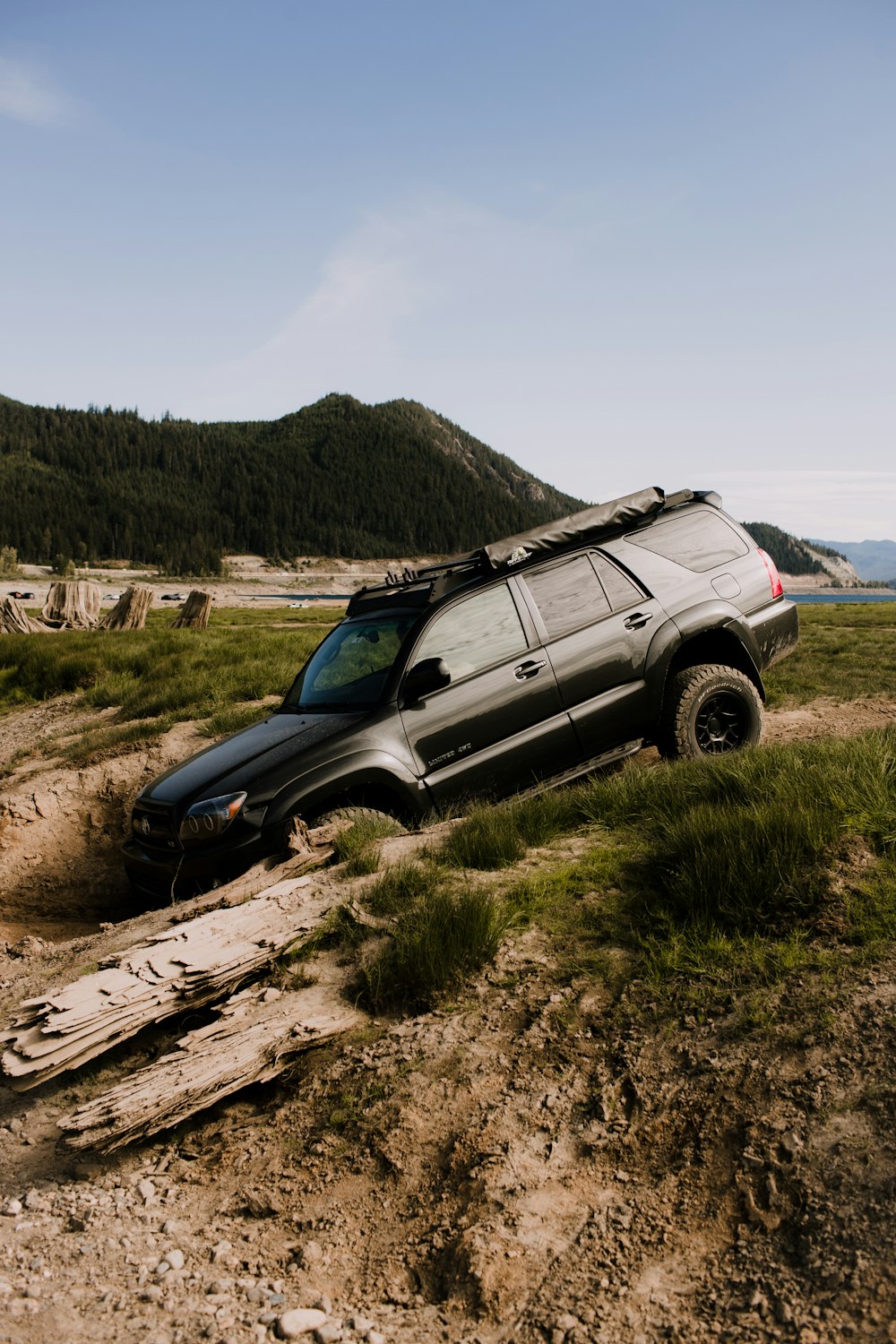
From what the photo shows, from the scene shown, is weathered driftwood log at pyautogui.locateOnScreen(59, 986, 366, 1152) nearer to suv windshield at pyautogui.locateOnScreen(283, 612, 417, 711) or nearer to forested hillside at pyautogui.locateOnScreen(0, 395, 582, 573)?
suv windshield at pyautogui.locateOnScreen(283, 612, 417, 711)

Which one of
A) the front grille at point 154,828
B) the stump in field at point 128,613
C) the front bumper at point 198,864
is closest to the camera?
the front bumper at point 198,864

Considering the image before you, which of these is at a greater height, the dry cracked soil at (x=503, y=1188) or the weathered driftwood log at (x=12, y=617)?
the weathered driftwood log at (x=12, y=617)

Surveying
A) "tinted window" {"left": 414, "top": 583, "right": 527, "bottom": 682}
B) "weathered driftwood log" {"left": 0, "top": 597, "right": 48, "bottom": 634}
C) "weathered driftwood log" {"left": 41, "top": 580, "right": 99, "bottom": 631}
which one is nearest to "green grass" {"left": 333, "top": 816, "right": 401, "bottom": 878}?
"tinted window" {"left": 414, "top": 583, "right": 527, "bottom": 682}

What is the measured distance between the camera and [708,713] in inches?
251

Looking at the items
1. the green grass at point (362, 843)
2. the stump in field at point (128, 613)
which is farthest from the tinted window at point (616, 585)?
the stump in field at point (128, 613)

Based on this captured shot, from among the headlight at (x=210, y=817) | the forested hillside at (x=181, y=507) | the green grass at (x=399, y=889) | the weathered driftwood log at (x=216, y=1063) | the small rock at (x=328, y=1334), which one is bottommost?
the small rock at (x=328, y=1334)

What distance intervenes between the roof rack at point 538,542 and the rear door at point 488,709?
23cm

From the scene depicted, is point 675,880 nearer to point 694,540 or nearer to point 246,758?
point 246,758

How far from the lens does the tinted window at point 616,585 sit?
247 inches

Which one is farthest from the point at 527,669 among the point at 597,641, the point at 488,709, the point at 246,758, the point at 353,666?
the point at 246,758

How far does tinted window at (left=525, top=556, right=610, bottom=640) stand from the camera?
6027mm

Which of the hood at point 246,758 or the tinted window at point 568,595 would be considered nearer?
the hood at point 246,758

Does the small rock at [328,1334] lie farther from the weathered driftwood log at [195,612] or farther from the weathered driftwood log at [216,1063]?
the weathered driftwood log at [195,612]

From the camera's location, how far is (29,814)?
790 centimetres
